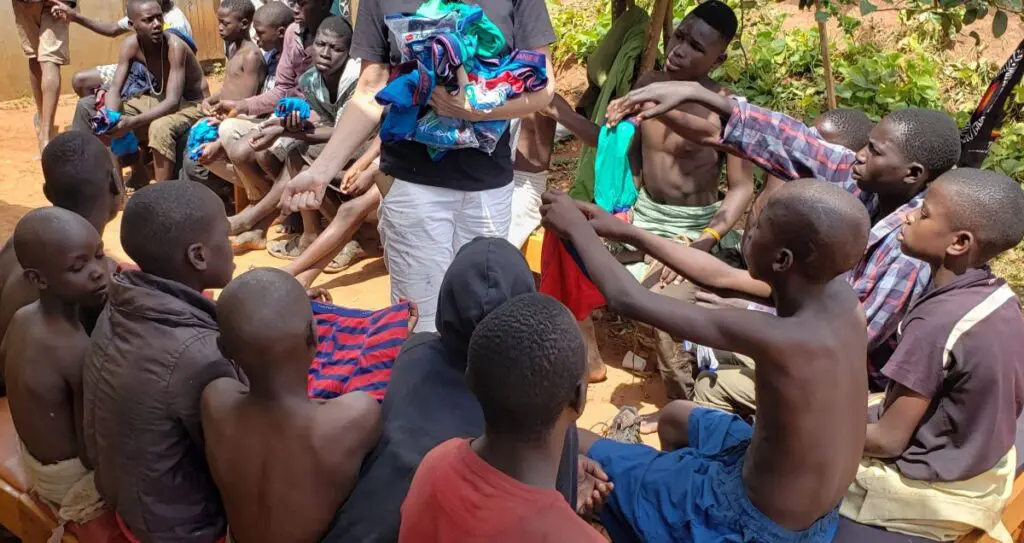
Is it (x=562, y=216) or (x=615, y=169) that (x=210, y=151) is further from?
(x=562, y=216)

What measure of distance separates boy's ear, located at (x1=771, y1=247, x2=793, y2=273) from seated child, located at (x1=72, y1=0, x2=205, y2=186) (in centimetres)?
516

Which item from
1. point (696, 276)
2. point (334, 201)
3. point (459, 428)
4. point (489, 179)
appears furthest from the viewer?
point (334, 201)

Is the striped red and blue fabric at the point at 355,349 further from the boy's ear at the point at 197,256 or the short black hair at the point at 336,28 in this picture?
the short black hair at the point at 336,28

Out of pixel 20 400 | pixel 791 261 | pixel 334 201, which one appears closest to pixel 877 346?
pixel 791 261

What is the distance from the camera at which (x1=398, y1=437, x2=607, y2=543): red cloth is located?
65.4 inches

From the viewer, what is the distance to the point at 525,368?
171cm

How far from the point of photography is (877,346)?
9.76 feet

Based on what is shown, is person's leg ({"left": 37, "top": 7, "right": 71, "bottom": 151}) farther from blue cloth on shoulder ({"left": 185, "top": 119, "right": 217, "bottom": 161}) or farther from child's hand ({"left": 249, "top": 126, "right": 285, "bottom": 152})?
child's hand ({"left": 249, "top": 126, "right": 285, "bottom": 152})

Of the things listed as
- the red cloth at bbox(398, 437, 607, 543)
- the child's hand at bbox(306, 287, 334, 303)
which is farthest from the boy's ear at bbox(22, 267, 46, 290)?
the red cloth at bbox(398, 437, 607, 543)

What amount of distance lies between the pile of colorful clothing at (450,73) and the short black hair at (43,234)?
41.6 inches

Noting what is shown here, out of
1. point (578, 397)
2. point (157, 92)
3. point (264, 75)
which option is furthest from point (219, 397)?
point (157, 92)

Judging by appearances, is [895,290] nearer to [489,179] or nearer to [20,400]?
[489,179]

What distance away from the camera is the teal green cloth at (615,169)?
3936mm

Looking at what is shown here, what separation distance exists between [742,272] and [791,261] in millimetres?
615
